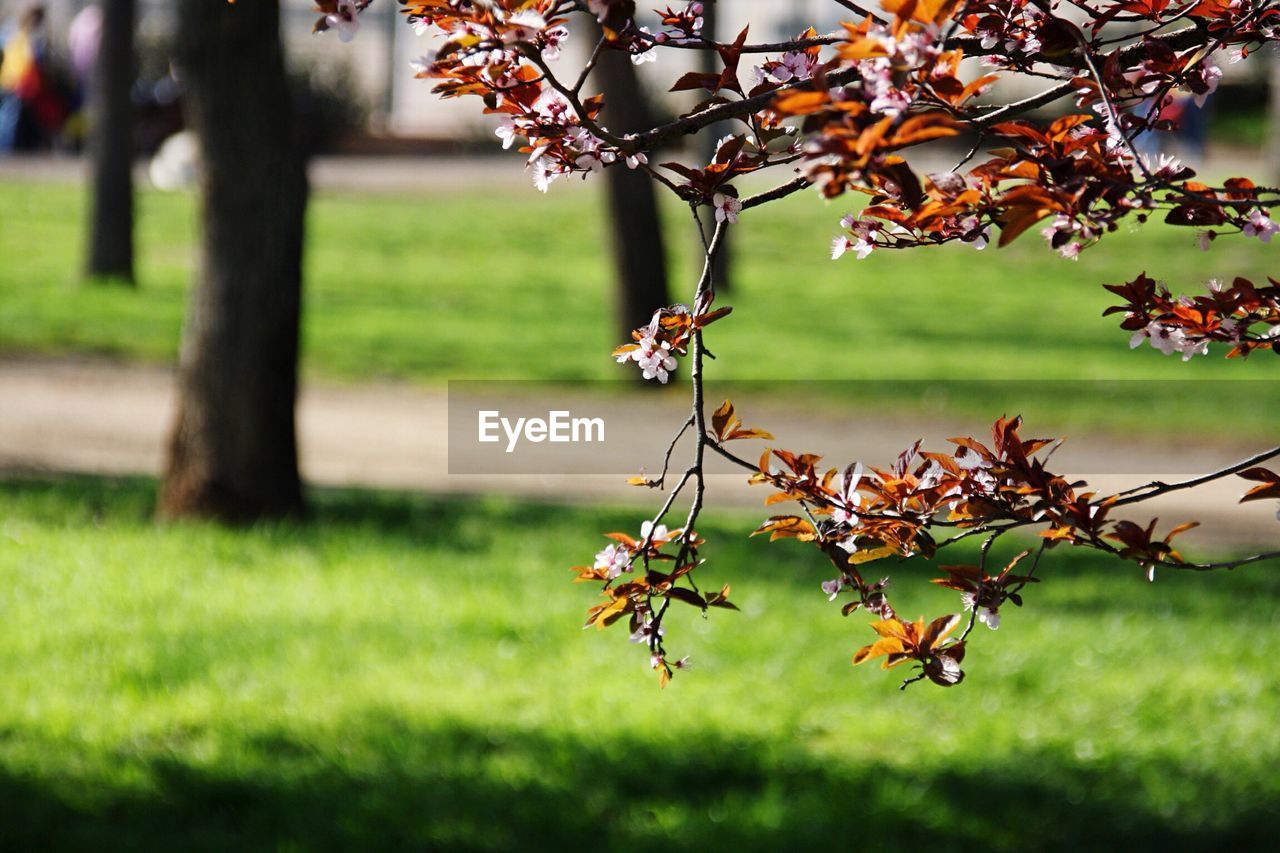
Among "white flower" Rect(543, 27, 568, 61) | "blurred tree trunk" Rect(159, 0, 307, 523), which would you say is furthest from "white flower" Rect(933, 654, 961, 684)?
"blurred tree trunk" Rect(159, 0, 307, 523)

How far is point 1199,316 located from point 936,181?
0.68 m

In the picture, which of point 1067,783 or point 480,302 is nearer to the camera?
point 1067,783

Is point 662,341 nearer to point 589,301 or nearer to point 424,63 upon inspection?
point 424,63

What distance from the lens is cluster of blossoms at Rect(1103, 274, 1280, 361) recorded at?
212 cm

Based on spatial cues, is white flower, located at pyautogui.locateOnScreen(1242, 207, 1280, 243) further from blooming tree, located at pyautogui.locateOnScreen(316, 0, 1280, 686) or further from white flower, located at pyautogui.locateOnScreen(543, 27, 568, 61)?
white flower, located at pyautogui.locateOnScreen(543, 27, 568, 61)

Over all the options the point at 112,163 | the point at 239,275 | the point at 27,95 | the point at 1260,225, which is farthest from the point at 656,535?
the point at 27,95

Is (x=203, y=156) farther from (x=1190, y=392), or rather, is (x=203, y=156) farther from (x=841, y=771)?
(x=1190, y=392)

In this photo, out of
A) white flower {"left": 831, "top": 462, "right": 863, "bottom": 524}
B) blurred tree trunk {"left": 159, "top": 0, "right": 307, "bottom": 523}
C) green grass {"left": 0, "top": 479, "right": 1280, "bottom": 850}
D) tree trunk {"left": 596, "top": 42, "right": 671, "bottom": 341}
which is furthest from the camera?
tree trunk {"left": 596, "top": 42, "right": 671, "bottom": 341}

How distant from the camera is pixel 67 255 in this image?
15.7 m

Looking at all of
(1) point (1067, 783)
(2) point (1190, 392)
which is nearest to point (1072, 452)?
(2) point (1190, 392)

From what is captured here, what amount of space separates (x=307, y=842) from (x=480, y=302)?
1021 centimetres

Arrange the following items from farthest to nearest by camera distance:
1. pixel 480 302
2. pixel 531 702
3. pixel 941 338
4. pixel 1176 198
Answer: pixel 480 302, pixel 941 338, pixel 531 702, pixel 1176 198

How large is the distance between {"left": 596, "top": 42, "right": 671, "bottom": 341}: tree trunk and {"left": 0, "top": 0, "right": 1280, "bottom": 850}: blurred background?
28 mm

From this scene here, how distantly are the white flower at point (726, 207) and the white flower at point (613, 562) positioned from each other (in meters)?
0.47
